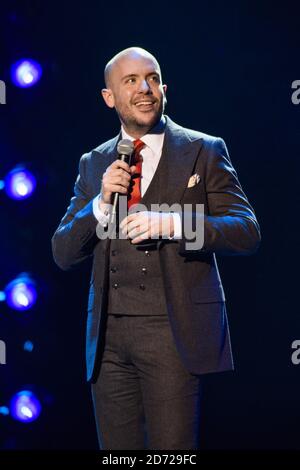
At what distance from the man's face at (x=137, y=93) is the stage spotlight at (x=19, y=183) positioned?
690 millimetres

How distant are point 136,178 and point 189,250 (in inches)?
12.1

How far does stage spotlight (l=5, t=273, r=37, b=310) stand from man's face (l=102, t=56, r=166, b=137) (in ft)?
2.95

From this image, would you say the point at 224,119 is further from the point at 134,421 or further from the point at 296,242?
the point at 134,421

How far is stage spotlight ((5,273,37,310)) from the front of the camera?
2623 mm

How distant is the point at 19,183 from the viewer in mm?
2592

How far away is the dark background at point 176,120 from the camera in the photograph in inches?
101

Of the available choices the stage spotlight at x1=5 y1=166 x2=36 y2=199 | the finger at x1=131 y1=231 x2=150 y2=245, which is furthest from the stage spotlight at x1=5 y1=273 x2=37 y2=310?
the finger at x1=131 y1=231 x2=150 y2=245

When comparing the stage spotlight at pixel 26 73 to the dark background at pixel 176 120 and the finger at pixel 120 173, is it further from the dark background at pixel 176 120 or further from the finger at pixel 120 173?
the finger at pixel 120 173

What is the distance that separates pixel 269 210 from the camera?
104 inches

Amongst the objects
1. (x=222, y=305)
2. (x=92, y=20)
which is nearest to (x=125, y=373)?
(x=222, y=305)

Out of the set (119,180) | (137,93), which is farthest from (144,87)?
(119,180)

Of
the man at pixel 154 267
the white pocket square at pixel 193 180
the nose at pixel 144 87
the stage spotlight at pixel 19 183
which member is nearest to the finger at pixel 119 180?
the man at pixel 154 267

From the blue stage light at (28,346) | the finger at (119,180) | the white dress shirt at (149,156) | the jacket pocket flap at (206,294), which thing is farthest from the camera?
the blue stage light at (28,346)

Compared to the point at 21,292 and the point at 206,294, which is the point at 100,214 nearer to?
the point at 206,294
